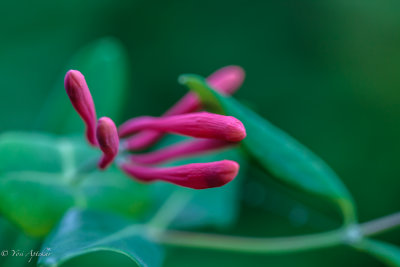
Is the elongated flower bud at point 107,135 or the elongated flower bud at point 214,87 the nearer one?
the elongated flower bud at point 107,135

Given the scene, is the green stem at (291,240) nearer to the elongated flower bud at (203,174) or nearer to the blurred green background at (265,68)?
the elongated flower bud at (203,174)

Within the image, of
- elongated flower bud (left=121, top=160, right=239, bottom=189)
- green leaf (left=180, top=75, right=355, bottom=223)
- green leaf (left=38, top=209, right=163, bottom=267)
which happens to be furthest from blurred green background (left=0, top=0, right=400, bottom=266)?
elongated flower bud (left=121, top=160, right=239, bottom=189)

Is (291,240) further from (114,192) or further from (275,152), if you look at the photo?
(114,192)

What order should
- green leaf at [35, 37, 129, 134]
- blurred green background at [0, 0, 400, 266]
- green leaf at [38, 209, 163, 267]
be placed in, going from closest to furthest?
green leaf at [38, 209, 163, 267], green leaf at [35, 37, 129, 134], blurred green background at [0, 0, 400, 266]

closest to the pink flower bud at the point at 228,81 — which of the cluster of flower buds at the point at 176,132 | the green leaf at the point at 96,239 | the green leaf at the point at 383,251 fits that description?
the cluster of flower buds at the point at 176,132

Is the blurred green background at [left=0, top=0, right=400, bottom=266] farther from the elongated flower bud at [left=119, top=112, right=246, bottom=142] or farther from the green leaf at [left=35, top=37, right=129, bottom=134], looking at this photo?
the elongated flower bud at [left=119, top=112, right=246, bottom=142]

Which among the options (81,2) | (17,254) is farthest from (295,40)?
(17,254)
